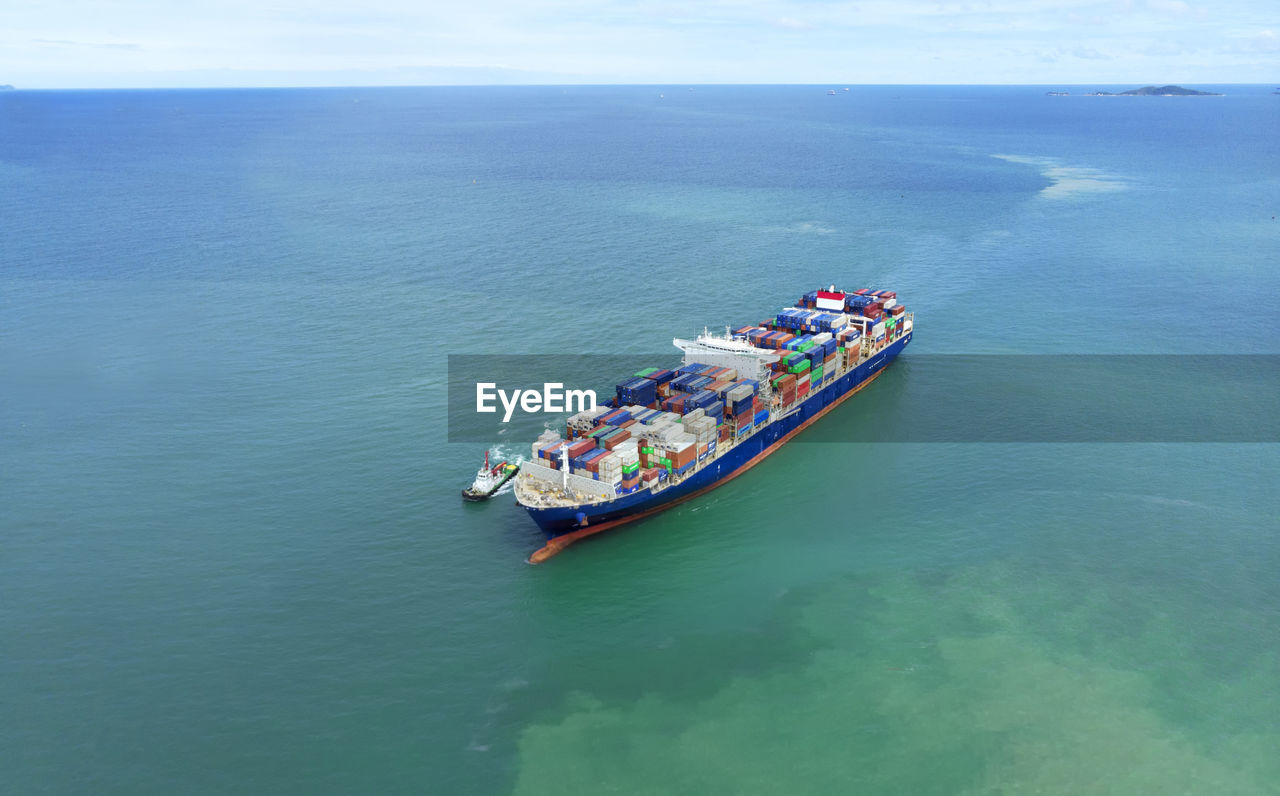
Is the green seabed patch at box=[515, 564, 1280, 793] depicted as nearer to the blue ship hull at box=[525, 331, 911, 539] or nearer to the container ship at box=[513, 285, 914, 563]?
the blue ship hull at box=[525, 331, 911, 539]

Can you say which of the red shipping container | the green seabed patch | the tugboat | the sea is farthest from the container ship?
the green seabed patch

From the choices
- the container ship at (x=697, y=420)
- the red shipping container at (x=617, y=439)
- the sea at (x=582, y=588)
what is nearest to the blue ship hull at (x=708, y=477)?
the container ship at (x=697, y=420)

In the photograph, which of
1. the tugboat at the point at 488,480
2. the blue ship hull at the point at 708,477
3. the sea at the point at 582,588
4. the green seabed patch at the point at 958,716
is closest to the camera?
the green seabed patch at the point at 958,716

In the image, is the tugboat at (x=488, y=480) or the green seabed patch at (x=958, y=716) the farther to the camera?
the tugboat at (x=488, y=480)

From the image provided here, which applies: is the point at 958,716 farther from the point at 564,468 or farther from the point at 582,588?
the point at 564,468

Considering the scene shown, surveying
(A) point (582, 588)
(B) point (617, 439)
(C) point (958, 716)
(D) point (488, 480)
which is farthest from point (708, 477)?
(C) point (958, 716)

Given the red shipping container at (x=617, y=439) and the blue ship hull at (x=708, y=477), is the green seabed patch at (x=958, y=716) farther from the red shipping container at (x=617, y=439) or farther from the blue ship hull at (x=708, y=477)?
the red shipping container at (x=617, y=439)
